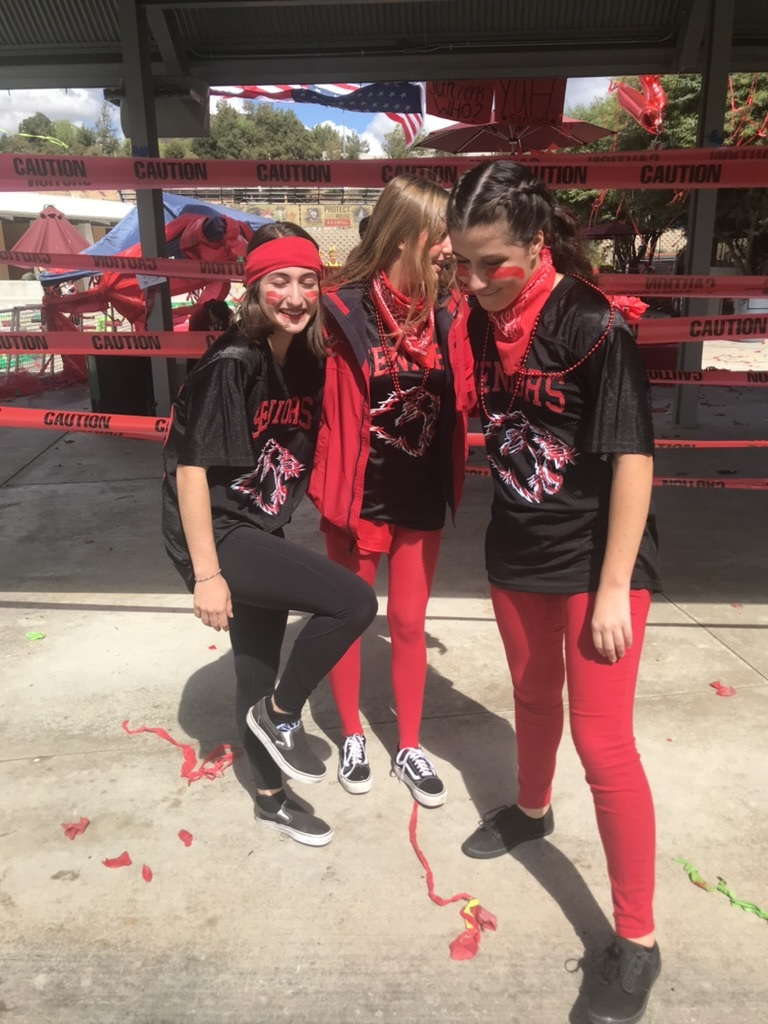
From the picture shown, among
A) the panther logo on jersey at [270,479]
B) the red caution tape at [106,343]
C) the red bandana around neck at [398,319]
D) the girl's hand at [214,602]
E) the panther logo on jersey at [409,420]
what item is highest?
the red bandana around neck at [398,319]

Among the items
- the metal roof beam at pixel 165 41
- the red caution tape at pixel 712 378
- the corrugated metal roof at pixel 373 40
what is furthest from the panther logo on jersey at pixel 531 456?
the metal roof beam at pixel 165 41

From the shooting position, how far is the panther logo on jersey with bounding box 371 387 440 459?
2613mm

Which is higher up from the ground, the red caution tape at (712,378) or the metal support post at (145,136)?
the metal support post at (145,136)

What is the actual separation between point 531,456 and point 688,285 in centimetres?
376

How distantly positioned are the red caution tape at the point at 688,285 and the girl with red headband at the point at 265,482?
3006 millimetres

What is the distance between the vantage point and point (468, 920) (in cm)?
231

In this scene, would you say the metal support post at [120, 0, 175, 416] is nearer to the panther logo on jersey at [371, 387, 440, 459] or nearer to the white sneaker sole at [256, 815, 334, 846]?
the panther logo on jersey at [371, 387, 440, 459]

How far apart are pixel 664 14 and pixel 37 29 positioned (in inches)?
235

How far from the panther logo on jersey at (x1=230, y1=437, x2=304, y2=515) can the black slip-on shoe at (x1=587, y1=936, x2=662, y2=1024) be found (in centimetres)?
146

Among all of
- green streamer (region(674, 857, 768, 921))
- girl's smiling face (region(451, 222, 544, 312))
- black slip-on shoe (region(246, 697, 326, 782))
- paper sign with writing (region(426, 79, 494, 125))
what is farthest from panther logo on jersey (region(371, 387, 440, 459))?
paper sign with writing (region(426, 79, 494, 125))

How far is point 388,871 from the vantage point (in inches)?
99.2

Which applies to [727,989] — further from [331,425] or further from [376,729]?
[331,425]

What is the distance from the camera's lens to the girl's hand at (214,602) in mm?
2369

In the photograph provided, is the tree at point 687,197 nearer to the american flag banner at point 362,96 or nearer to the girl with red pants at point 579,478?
the american flag banner at point 362,96
